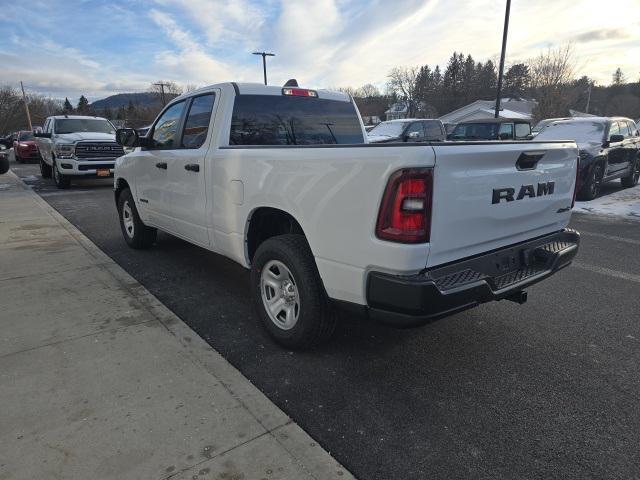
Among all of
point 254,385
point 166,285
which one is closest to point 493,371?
point 254,385

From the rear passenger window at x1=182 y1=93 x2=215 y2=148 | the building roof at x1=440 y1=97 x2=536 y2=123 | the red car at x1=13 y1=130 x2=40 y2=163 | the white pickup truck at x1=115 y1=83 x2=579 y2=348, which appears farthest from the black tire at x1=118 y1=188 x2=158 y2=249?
the building roof at x1=440 y1=97 x2=536 y2=123

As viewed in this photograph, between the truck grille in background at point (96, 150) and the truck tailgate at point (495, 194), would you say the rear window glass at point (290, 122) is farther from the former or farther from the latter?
the truck grille in background at point (96, 150)

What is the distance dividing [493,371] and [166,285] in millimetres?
3252

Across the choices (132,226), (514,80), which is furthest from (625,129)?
(514,80)

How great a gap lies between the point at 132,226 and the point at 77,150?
8003mm

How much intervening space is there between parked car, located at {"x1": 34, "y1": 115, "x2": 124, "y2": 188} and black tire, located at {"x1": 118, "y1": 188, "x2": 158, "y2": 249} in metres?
7.59

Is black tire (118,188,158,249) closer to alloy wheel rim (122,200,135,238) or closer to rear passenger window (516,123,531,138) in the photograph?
alloy wheel rim (122,200,135,238)

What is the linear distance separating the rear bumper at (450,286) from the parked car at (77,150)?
12.3 metres

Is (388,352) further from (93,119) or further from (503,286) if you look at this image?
(93,119)

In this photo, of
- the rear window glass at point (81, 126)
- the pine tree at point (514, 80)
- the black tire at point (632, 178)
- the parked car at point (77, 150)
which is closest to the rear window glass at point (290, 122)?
the parked car at point (77, 150)

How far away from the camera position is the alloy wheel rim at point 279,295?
314 cm

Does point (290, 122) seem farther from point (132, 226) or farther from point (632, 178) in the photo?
point (632, 178)

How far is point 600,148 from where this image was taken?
386 inches

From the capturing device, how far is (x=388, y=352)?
3.22 metres
